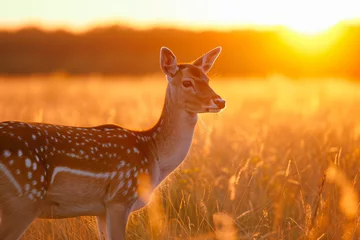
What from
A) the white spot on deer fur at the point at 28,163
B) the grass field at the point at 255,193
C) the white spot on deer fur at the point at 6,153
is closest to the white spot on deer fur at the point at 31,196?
the white spot on deer fur at the point at 28,163

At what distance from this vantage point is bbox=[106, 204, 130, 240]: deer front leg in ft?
13.9

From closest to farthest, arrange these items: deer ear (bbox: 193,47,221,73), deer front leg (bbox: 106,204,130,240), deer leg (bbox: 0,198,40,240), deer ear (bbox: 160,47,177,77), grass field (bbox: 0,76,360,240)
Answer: deer leg (bbox: 0,198,40,240) < deer front leg (bbox: 106,204,130,240) < grass field (bbox: 0,76,360,240) < deer ear (bbox: 160,47,177,77) < deer ear (bbox: 193,47,221,73)

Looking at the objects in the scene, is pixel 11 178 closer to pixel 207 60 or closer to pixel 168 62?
pixel 168 62

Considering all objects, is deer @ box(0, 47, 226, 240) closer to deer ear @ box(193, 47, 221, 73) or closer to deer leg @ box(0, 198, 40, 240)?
deer leg @ box(0, 198, 40, 240)

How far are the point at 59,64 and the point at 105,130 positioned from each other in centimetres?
3858

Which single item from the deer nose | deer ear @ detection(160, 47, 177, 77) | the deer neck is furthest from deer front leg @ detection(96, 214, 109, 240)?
deer ear @ detection(160, 47, 177, 77)

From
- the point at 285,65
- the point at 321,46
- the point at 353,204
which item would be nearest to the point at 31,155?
the point at 353,204

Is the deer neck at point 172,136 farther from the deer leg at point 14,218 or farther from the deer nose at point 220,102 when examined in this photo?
the deer leg at point 14,218

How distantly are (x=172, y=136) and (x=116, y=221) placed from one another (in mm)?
1017

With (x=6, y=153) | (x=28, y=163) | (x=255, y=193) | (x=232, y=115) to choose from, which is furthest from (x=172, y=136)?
(x=232, y=115)

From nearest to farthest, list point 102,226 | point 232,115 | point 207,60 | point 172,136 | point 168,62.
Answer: point 102,226 → point 172,136 → point 168,62 → point 207,60 → point 232,115

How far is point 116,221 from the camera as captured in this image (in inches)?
166

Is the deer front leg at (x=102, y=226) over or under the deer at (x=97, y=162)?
under

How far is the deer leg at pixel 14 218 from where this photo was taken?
3.75 m
